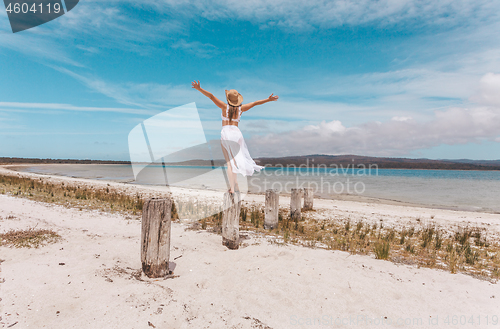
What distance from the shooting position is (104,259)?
4.32 metres

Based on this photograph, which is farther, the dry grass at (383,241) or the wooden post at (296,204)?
the wooden post at (296,204)

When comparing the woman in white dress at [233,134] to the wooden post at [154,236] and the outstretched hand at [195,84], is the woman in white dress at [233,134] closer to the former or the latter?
the outstretched hand at [195,84]

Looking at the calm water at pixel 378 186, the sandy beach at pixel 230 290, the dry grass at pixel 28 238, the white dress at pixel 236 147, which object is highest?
the white dress at pixel 236 147

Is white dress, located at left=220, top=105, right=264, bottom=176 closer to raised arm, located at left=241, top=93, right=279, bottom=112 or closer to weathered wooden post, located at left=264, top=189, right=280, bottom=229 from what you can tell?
raised arm, located at left=241, top=93, right=279, bottom=112

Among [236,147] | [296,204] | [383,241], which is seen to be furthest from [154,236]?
[296,204]

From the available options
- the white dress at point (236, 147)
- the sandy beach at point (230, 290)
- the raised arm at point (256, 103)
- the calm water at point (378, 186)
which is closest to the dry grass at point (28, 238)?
the sandy beach at point (230, 290)

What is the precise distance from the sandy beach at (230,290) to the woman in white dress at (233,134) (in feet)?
5.80

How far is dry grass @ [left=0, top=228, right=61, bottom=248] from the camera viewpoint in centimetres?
455

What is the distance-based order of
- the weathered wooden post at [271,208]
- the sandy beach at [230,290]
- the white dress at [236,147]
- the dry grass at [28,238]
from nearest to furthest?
the sandy beach at [230,290] < the dry grass at [28,238] < the white dress at [236,147] < the weathered wooden post at [271,208]

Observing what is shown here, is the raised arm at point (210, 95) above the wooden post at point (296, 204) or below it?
above

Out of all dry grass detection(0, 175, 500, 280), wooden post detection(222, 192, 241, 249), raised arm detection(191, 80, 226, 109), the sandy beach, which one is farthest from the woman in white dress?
dry grass detection(0, 175, 500, 280)

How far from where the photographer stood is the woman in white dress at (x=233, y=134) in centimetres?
516

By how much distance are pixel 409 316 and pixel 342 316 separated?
0.91 metres

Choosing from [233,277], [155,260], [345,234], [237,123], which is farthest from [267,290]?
[345,234]
